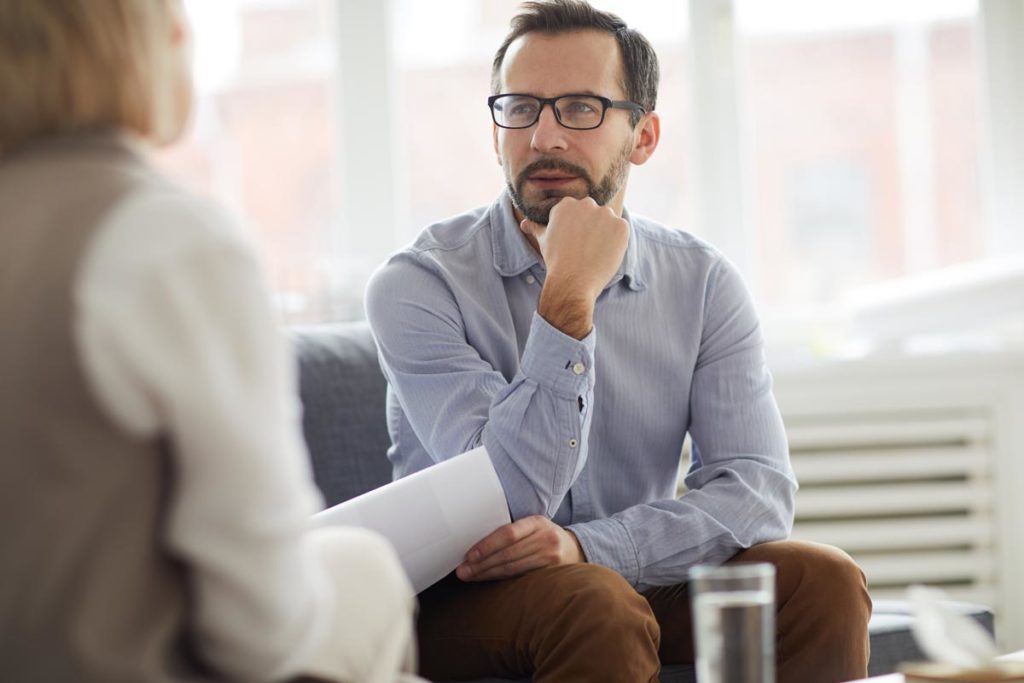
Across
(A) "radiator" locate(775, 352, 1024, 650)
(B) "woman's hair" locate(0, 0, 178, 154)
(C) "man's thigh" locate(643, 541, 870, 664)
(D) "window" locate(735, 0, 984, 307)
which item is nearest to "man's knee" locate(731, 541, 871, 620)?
(C) "man's thigh" locate(643, 541, 870, 664)

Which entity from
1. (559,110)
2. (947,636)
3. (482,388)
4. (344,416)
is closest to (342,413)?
(344,416)

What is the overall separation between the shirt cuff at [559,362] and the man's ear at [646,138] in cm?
54

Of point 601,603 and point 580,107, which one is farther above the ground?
point 580,107

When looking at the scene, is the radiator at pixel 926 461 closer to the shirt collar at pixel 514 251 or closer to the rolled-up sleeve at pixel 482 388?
the shirt collar at pixel 514 251

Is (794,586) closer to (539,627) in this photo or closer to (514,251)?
(539,627)

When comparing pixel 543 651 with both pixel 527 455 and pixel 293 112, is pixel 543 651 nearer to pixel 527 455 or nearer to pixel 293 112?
pixel 527 455

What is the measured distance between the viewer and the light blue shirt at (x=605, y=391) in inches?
70.0

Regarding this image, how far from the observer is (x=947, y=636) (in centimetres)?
137

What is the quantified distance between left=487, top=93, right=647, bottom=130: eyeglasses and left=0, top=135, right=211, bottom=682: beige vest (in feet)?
3.94

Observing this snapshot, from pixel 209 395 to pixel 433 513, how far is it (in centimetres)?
77

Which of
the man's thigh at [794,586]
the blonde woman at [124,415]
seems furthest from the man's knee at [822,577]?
the blonde woman at [124,415]

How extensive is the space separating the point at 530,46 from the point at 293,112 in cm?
140

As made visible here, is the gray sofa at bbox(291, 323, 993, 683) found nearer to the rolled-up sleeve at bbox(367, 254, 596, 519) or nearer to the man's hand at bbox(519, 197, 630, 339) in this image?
the rolled-up sleeve at bbox(367, 254, 596, 519)

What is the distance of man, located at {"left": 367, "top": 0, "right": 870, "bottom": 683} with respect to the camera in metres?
1.71
